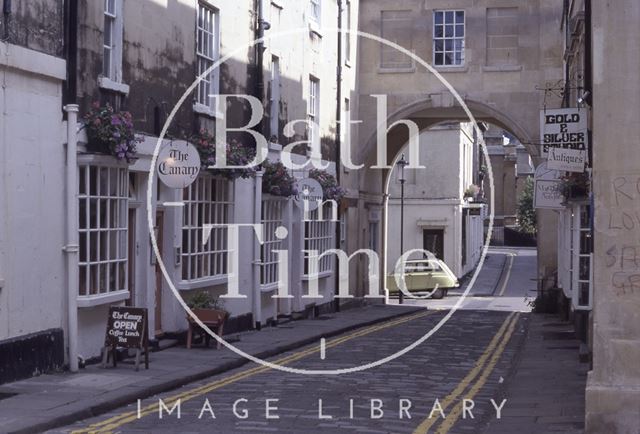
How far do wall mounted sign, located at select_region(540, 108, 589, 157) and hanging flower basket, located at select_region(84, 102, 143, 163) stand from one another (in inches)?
274

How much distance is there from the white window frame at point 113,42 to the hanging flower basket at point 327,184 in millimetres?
10792

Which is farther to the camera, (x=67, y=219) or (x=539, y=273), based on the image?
(x=539, y=273)

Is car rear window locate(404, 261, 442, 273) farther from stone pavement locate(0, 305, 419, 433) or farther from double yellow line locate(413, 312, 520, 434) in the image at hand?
stone pavement locate(0, 305, 419, 433)

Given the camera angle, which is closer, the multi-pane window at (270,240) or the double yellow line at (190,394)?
the double yellow line at (190,394)

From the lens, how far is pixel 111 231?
16422 millimetres

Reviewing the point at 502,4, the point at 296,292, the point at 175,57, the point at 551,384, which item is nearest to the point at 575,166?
the point at 551,384

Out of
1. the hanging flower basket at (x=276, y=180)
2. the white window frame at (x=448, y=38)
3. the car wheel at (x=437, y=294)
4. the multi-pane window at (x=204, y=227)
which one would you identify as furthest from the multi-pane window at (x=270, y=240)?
the car wheel at (x=437, y=294)

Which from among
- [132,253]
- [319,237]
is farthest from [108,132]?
[319,237]

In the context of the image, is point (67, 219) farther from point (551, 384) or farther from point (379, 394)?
point (551, 384)

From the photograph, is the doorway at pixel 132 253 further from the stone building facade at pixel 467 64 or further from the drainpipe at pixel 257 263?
the stone building facade at pixel 467 64

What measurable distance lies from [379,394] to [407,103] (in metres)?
20.8

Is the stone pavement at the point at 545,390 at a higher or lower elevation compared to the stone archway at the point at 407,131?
lower

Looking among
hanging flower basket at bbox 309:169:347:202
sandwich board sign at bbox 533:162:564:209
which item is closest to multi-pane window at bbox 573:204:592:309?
sandwich board sign at bbox 533:162:564:209

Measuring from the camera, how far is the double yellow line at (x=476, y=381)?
39.0ft
